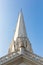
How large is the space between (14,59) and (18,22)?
1867cm

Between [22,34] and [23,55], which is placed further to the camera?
[22,34]

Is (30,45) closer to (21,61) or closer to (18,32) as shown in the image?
(18,32)

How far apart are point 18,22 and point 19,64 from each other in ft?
61.6

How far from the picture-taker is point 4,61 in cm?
1922

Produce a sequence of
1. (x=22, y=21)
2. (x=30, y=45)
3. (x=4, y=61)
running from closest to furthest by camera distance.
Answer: (x=4, y=61) → (x=30, y=45) → (x=22, y=21)

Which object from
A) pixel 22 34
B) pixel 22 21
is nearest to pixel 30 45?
pixel 22 34

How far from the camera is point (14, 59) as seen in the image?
19.6 metres

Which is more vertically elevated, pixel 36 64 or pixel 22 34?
pixel 22 34

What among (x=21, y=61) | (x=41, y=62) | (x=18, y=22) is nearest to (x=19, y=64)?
(x=21, y=61)

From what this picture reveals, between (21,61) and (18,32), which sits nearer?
(21,61)

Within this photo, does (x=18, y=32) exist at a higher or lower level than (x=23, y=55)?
higher

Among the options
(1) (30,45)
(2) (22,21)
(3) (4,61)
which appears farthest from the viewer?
(2) (22,21)

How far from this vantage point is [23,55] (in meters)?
19.8

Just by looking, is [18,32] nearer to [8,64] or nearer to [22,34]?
[22,34]
